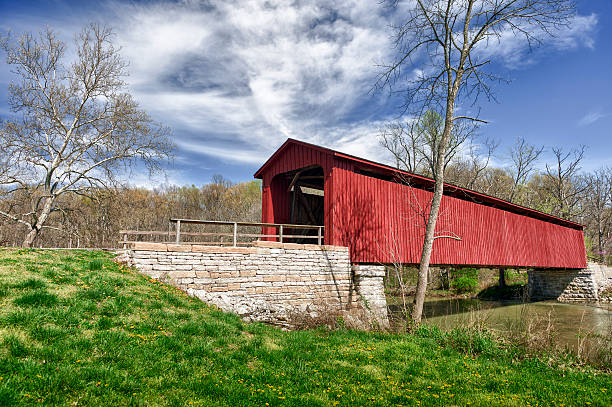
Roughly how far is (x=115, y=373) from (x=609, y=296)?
29746mm

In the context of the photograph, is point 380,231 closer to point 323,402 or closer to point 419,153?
point 323,402

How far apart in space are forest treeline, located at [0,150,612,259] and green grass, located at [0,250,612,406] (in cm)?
1186

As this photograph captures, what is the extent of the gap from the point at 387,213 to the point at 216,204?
3537 centimetres

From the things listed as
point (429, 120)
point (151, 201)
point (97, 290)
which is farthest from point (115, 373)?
point (151, 201)

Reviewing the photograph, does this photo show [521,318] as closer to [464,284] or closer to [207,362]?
[207,362]

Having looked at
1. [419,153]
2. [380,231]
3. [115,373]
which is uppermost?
[419,153]

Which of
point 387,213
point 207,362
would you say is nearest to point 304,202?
point 387,213

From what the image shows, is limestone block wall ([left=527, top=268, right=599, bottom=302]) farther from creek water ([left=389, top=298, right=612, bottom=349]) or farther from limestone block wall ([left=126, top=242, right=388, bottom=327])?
limestone block wall ([left=126, top=242, right=388, bottom=327])

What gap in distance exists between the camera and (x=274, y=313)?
A: 8.77 meters

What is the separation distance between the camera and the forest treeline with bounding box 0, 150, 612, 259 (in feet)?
73.4

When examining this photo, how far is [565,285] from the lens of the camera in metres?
24.1

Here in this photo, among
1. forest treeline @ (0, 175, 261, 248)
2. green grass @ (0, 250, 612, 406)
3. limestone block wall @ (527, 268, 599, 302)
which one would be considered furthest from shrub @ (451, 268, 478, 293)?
forest treeline @ (0, 175, 261, 248)

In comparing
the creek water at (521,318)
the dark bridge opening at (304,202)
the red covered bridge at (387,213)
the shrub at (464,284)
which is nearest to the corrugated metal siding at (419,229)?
the red covered bridge at (387,213)

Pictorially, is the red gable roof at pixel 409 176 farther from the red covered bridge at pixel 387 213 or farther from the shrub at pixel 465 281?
the shrub at pixel 465 281
